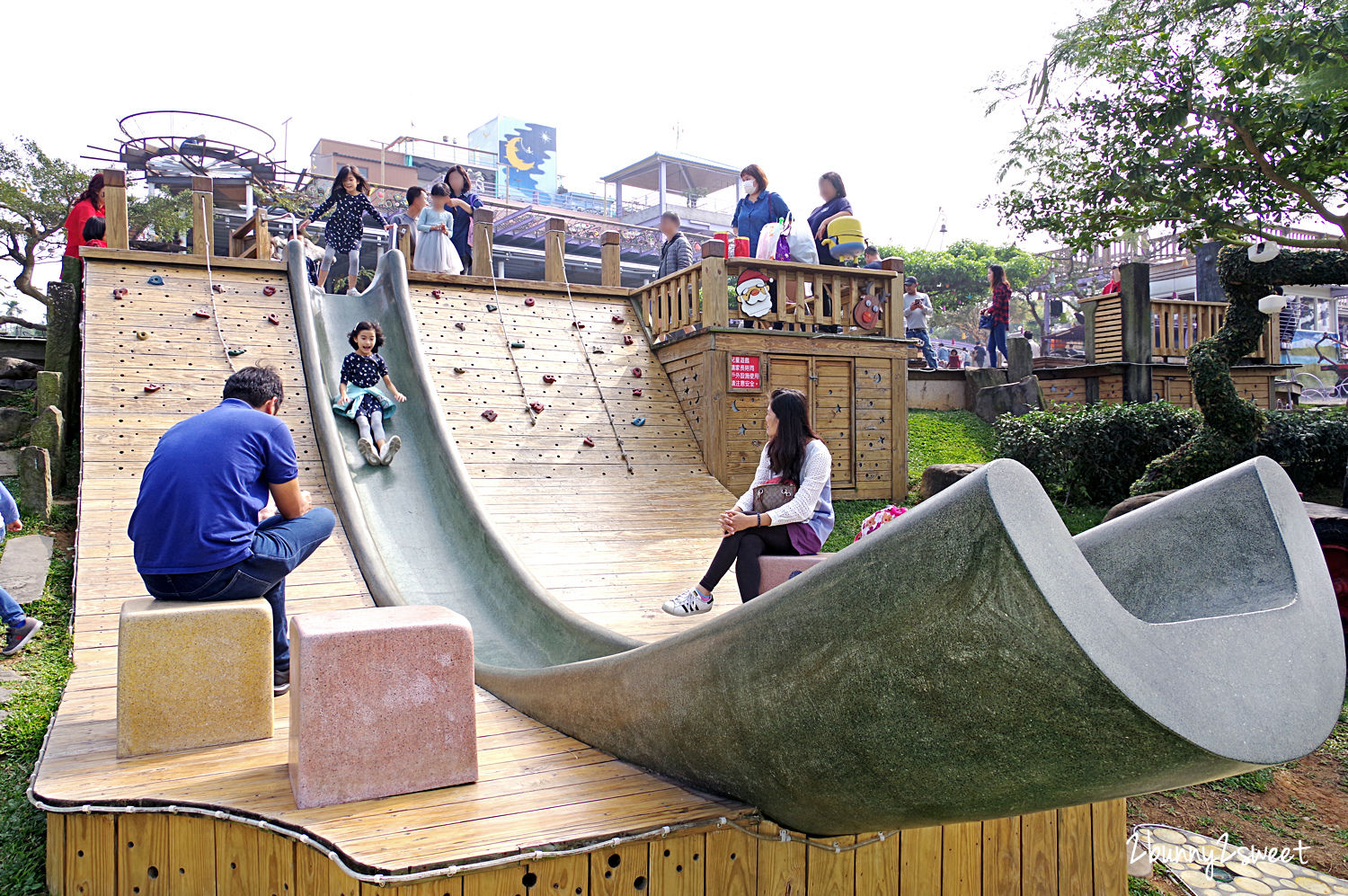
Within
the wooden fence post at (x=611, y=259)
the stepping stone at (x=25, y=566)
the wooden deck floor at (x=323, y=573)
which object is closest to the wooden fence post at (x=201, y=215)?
the wooden deck floor at (x=323, y=573)

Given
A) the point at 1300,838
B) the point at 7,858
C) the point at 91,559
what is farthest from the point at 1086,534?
the point at 91,559

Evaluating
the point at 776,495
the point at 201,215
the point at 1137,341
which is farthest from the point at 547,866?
the point at 1137,341

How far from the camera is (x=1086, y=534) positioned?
286 centimetres

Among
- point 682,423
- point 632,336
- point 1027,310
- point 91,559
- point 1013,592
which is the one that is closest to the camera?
point 1013,592

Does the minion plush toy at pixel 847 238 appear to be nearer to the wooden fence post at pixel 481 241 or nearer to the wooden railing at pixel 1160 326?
Answer: the wooden fence post at pixel 481 241

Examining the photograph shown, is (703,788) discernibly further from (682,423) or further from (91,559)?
(682,423)

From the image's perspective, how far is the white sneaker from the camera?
16.1ft

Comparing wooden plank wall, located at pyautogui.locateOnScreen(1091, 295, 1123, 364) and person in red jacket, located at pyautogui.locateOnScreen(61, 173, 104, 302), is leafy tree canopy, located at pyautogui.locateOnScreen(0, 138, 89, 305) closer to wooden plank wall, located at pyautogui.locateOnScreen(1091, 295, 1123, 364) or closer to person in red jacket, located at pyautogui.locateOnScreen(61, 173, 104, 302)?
person in red jacket, located at pyautogui.locateOnScreen(61, 173, 104, 302)

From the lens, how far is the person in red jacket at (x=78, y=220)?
991 cm

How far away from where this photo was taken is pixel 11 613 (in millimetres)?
4742

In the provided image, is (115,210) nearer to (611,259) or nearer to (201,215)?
(201,215)

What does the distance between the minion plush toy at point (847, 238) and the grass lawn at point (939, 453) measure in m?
2.39

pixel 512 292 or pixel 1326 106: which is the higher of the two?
pixel 1326 106

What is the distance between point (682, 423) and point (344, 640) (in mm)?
6539
